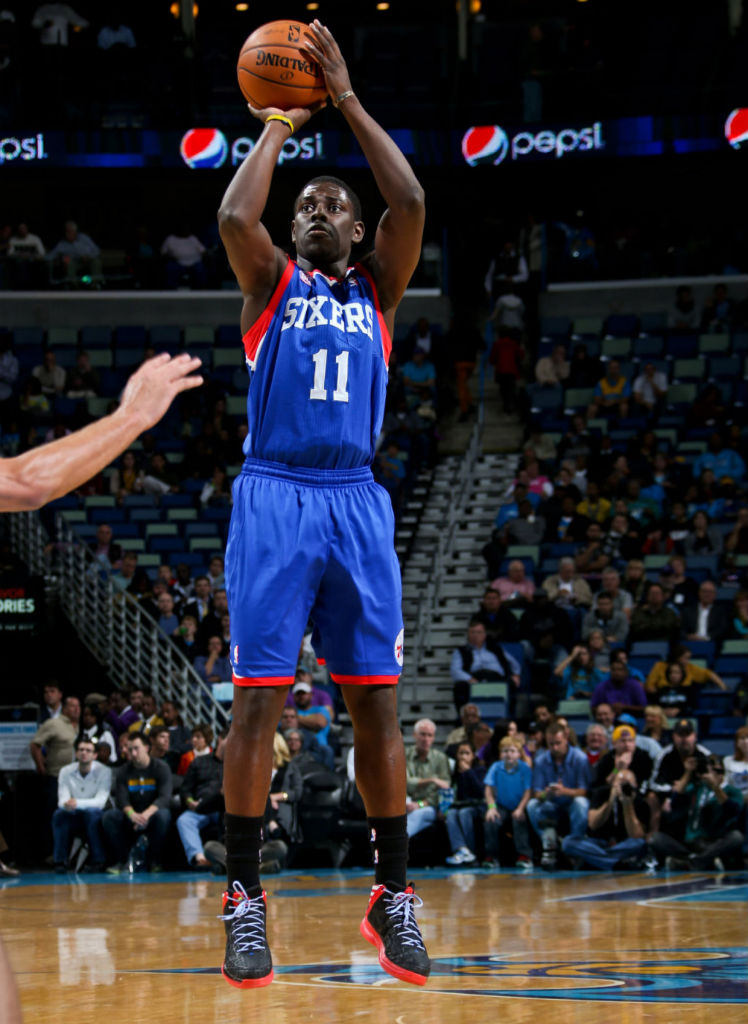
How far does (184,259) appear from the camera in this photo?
76.4ft

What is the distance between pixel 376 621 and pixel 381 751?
18.5 inches

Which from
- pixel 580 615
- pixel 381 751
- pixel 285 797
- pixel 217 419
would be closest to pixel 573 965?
pixel 381 751

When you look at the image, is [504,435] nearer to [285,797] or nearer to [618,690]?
[618,690]

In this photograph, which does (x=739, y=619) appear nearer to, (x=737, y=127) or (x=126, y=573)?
Answer: (x=126, y=573)

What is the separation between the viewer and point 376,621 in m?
5.17

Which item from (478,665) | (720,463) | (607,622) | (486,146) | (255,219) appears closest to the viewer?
(255,219)

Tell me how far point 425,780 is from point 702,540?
17.0 ft

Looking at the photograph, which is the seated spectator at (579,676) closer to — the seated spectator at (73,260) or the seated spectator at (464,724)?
the seated spectator at (464,724)

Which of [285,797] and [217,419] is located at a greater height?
[217,419]

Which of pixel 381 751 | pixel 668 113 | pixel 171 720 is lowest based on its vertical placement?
pixel 171 720

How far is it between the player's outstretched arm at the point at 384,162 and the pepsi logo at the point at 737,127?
681 inches

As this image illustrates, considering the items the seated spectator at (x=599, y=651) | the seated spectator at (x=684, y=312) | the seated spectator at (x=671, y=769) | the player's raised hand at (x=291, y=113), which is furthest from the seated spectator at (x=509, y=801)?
the seated spectator at (x=684, y=312)

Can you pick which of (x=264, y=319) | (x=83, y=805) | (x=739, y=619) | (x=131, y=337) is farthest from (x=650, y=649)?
(x=131, y=337)

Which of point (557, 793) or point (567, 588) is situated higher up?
point (567, 588)
